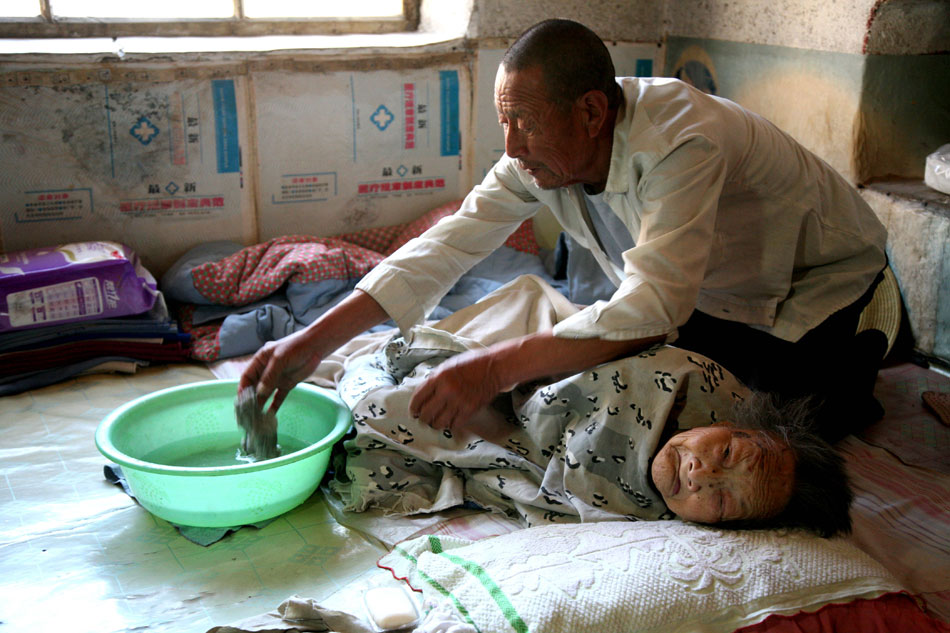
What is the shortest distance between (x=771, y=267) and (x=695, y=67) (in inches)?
66.3

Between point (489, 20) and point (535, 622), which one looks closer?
point (535, 622)

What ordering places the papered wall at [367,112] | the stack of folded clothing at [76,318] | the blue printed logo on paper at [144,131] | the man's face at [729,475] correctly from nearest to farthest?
the man's face at [729,475] < the stack of folded clothing at [76,318] < the papered wall at [367,112] < the blue printed logo on paper at [144,131]

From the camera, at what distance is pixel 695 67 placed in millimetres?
3473

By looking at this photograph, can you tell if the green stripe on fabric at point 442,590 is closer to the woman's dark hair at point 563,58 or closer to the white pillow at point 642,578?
the white pillow at point 642,578

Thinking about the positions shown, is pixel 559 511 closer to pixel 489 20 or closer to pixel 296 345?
pixel 296 345

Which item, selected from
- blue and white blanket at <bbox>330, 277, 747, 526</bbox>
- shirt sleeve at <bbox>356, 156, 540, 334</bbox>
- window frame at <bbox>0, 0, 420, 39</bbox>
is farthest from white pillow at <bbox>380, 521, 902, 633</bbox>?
window frame at <bbox>0, 0, 420, 39</bbox>

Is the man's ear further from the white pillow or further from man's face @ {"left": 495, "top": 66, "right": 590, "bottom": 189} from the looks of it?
the white pillow

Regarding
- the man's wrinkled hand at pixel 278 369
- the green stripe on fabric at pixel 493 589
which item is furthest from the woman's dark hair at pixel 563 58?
the green stripe on fabric at pixel 493 589

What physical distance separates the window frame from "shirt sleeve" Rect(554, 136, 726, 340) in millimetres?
2184

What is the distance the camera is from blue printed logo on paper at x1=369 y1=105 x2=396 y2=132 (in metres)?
3.31

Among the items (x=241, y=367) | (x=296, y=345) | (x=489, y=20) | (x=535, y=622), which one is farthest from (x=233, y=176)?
(x=535, y=622)

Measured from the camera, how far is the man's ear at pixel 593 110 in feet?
5.70

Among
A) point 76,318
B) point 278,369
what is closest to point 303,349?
point 278,369

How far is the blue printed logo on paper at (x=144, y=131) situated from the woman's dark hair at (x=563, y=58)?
1.71m
